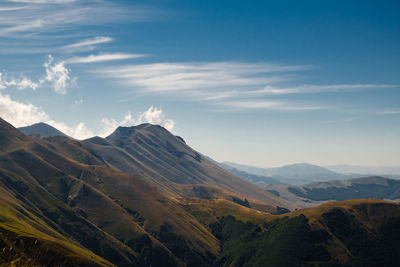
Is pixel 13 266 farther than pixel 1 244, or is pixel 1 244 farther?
pixel 1 244

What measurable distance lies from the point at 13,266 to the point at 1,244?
19021 cm

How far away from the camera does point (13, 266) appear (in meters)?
23.4

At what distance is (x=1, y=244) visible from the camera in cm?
18038

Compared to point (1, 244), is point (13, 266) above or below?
above
